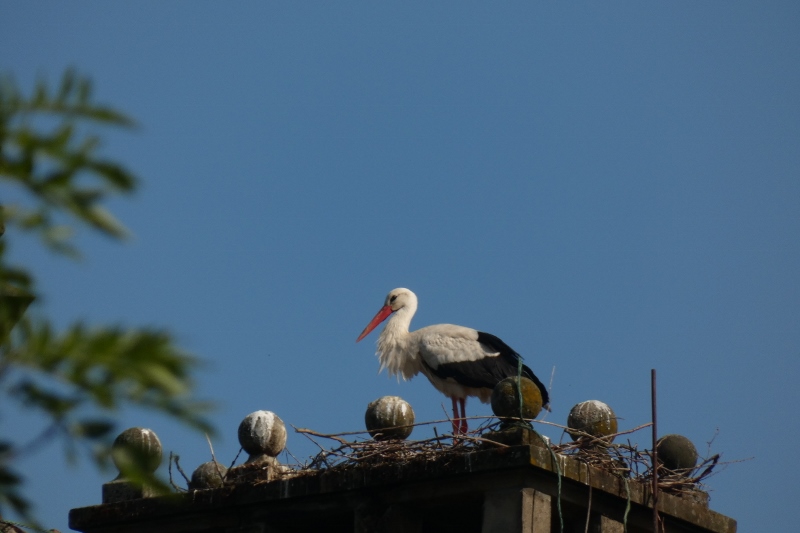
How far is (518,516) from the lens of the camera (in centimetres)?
713

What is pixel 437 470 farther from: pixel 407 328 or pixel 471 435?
pixel 407 328

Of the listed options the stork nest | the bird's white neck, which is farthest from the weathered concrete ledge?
the bird's white neck

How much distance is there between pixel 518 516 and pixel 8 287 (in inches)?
213

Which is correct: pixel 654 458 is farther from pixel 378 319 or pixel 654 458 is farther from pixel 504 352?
pixel 378 319

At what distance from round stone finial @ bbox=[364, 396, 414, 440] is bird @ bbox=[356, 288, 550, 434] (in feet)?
10.1

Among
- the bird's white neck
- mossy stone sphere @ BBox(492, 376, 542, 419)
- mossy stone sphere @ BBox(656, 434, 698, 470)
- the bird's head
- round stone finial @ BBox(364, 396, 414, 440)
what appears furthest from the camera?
the bird's head

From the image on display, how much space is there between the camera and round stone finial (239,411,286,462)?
27.9 ft

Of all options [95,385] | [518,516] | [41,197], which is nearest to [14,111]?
[41,197]

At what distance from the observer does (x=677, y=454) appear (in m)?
8.98

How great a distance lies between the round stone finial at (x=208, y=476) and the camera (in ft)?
28.4

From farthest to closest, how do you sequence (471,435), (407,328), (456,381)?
1. (407,328)
2. (456,381)
3. (471,435)

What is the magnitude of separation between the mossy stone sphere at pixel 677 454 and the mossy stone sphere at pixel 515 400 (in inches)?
70.7

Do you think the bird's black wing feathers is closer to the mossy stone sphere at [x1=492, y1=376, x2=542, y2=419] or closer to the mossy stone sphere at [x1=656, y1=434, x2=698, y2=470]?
the mossy stone sphere at [x1=656, y1=434, x2=698, y2=470]

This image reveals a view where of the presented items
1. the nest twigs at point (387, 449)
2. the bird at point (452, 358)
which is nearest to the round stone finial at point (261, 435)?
the nest twigs at point (387, 449)
